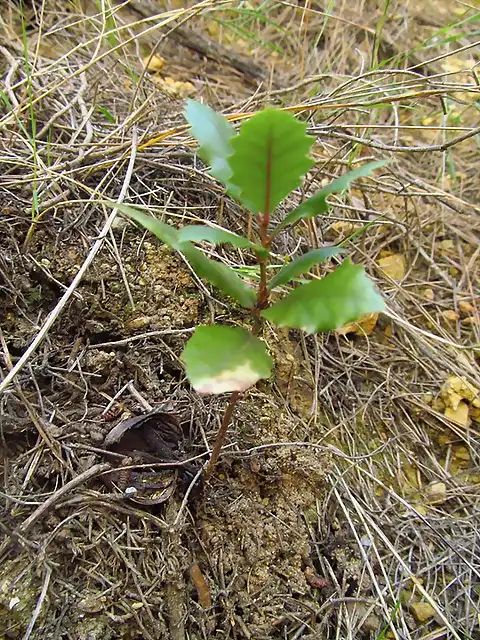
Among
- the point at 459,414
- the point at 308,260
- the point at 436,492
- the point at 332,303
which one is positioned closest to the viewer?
the point at 332,303

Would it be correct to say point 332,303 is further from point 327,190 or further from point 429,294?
point 429,294

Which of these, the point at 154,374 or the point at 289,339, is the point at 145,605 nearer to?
the point at 154,374

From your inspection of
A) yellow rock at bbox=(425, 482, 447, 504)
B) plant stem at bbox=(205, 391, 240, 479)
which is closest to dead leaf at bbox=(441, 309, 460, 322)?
yellow rock at bbox=(425, 482, 447, 504)

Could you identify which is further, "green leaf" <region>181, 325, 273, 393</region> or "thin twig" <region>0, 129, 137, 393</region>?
"thin twig" <region>0, 129, 137, 393</region>

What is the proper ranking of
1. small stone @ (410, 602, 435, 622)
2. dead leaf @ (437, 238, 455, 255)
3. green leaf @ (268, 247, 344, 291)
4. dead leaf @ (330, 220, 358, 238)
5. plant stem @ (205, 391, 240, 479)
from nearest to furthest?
green leaf @ (268, 247, 344, 291), plant stem @ (205, 391, 240, 479), small stone @ (410, 602, 435, 622), dead leaf @ (330, 220, 358, 238), dead leaf @ (437, 238, 455, 255)

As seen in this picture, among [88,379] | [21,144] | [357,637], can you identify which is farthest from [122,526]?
[21,144]

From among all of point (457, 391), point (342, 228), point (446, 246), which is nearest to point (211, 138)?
point (342, 228)

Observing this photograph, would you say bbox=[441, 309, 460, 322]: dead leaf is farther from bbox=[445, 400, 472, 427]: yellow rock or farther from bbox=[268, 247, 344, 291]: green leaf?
bbox=[268, 247, 344, 291]: green leaf

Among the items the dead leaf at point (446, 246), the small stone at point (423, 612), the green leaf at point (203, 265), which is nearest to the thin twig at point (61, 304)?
the green leaf at point (203, 265)
